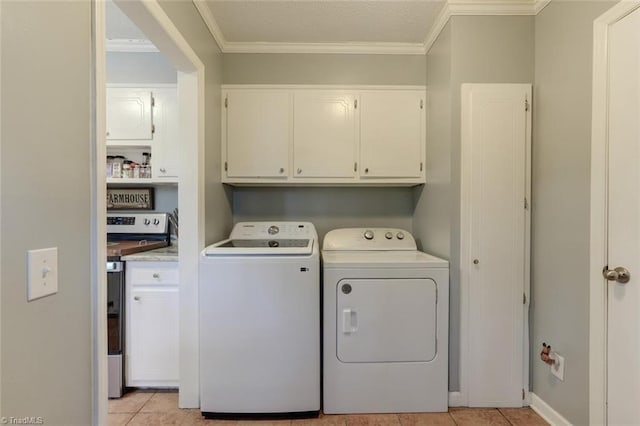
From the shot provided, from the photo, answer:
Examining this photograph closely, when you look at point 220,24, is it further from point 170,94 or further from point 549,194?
point 549,194

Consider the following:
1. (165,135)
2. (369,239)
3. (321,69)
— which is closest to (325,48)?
(321,69)

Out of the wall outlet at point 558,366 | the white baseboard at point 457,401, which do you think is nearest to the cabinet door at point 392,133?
the wall outlet at point 558,366

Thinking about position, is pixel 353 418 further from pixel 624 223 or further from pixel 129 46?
pixel 129 46

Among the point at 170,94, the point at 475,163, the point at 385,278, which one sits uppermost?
the point at 170,94

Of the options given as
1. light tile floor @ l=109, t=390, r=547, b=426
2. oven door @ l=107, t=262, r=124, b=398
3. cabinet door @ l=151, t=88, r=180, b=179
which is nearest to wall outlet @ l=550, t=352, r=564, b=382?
light tile floor @ l=109, t=390, r=547, b=426

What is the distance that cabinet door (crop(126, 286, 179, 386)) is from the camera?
1997mm

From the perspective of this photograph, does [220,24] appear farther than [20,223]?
Yes

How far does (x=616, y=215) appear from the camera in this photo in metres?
1.40

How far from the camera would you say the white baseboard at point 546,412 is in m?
1.71

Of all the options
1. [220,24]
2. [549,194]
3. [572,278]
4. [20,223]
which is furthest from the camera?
[220,24]

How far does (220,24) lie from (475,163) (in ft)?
6.27

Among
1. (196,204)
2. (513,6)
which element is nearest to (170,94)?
(196,204)

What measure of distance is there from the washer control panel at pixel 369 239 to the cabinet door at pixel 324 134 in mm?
458

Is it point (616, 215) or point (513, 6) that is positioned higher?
point (513, 6)
